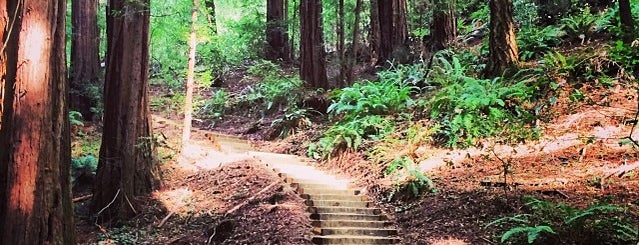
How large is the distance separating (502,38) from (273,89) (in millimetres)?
7634

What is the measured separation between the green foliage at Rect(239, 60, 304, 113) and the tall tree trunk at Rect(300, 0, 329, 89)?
40 centimetres

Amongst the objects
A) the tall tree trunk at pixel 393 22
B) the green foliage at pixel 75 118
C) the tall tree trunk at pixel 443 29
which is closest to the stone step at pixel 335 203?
the tall tree trunk at pixel 443 29

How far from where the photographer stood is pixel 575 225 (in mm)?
5230

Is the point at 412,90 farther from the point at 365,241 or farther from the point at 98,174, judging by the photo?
the point at 98,174

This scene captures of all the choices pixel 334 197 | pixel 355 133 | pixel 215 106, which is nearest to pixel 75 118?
pixel 215 106

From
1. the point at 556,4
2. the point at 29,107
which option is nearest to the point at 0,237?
the point at 29,107

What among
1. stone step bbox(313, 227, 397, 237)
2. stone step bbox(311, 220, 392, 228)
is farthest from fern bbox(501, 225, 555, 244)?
stone step bbox(311, 220, 392, 228)

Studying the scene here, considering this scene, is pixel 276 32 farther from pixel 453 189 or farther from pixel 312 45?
pixel 453 189

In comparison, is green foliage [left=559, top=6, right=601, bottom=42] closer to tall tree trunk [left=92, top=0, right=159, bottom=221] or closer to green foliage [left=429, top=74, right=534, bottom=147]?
green foliage [left=429, top=74, right=534, bottom=147]

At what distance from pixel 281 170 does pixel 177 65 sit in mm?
9645

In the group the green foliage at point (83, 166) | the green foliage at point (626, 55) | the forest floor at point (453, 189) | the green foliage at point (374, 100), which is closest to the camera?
the forest floor at point (453, 189)

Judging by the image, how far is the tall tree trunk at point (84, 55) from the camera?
45.9ft

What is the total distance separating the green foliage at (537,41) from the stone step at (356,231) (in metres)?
5.12

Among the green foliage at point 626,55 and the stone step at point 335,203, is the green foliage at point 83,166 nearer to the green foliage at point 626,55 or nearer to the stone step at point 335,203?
the stone step at point 335,203
